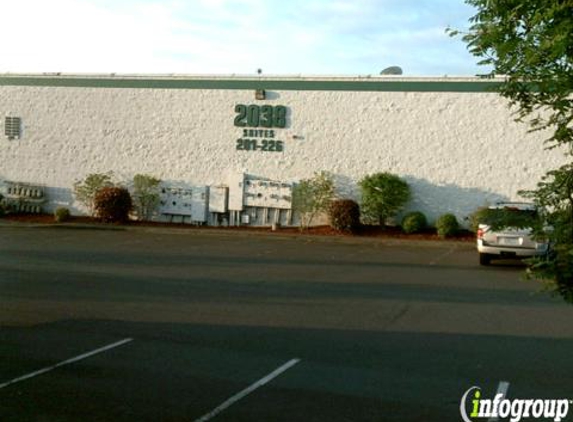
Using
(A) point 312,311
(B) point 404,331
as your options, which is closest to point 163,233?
(A) point 312,311

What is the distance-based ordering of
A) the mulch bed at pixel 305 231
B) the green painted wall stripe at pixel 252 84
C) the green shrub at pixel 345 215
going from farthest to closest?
1. the green painted wall stripe at pixel 252 84
2. the green shrub at pixel 345 215
3. the mulch bed at pixel 305 231

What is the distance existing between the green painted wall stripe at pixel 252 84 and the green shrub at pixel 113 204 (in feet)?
14.7

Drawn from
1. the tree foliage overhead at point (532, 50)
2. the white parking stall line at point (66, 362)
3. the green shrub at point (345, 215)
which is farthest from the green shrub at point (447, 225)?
the tree foliage overhead at point (532, 50)

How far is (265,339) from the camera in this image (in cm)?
1018

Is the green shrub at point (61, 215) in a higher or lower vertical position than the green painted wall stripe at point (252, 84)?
lower

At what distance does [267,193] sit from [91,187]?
279 inches

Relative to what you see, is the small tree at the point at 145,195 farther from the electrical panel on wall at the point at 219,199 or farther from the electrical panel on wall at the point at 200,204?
the electrical panel on wall at the point at 219,199

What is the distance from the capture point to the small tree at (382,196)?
2642cm

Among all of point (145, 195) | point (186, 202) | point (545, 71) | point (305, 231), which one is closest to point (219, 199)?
point (186, 202)

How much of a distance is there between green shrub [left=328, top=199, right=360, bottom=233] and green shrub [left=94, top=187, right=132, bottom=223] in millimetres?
8063

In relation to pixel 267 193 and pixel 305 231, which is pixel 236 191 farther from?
pixel 305 231

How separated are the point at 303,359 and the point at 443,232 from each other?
669 inches

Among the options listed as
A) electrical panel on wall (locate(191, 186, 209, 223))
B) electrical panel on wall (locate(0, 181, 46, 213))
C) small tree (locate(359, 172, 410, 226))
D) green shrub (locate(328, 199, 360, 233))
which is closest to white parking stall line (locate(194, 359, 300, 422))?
green shrub (locate(328, 199, 360, 233))

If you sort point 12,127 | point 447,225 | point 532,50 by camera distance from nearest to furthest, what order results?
point 532,50 < point 447,225 < point 12,127
